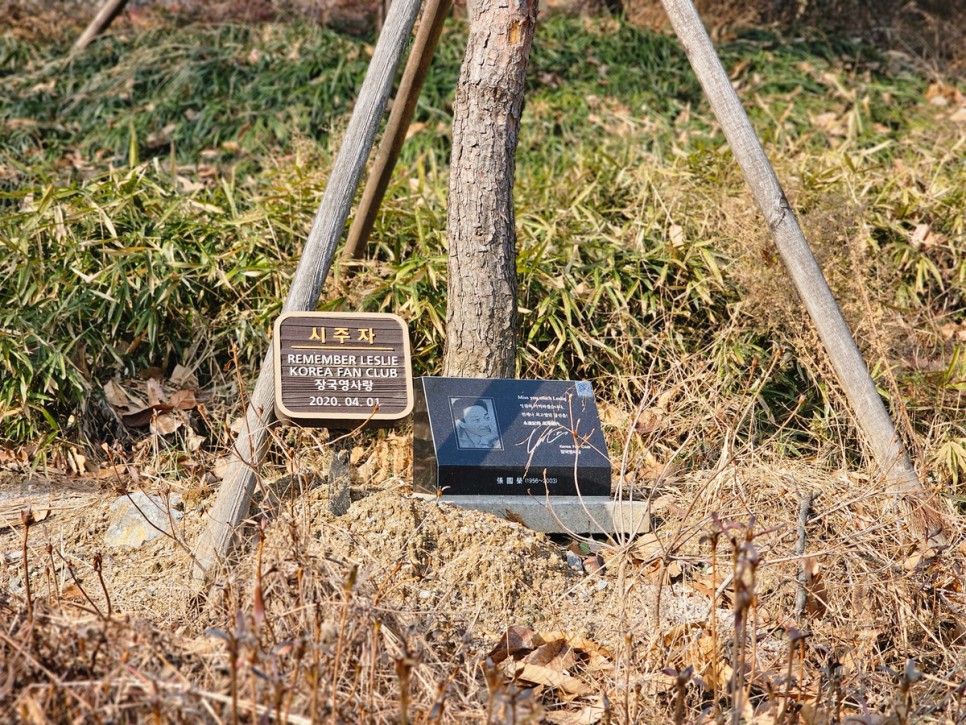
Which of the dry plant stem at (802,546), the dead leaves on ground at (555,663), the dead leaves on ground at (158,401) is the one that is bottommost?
the dead leaves on ground at (158,401)

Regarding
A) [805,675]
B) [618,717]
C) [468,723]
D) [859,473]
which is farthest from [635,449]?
[468,723]

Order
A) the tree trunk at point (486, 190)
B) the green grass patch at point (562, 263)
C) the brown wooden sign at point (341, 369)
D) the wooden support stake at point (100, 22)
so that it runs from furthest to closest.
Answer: the wooden support stake at point (100, 22) < the green grass patch at point (562, 263) < the tree trunk at point (486, 190) < the brown wooden sign at point (341, 369)

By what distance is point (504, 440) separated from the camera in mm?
3143

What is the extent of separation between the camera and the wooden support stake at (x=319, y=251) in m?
2.83

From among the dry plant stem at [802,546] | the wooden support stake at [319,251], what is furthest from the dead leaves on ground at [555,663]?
the wooden support stake at [319,251]

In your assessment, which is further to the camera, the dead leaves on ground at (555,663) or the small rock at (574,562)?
the small rock at (574,562)

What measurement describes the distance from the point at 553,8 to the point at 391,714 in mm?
7372

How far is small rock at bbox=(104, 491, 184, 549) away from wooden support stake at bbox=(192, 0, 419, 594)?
0.69ft

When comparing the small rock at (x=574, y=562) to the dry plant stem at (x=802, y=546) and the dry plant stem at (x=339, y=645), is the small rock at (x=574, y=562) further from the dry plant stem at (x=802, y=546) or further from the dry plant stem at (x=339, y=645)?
the dry plant stem at (x=339, y=645)

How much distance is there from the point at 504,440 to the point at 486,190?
89 centimetres

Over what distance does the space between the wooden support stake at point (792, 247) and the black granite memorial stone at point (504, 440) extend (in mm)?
842

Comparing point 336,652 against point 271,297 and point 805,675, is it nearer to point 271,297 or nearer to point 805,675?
point 805,675

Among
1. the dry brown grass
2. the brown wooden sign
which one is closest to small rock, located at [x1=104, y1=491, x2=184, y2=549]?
the dry brown grass

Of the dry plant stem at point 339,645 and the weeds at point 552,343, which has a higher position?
the dry plant stem at point 339,645
